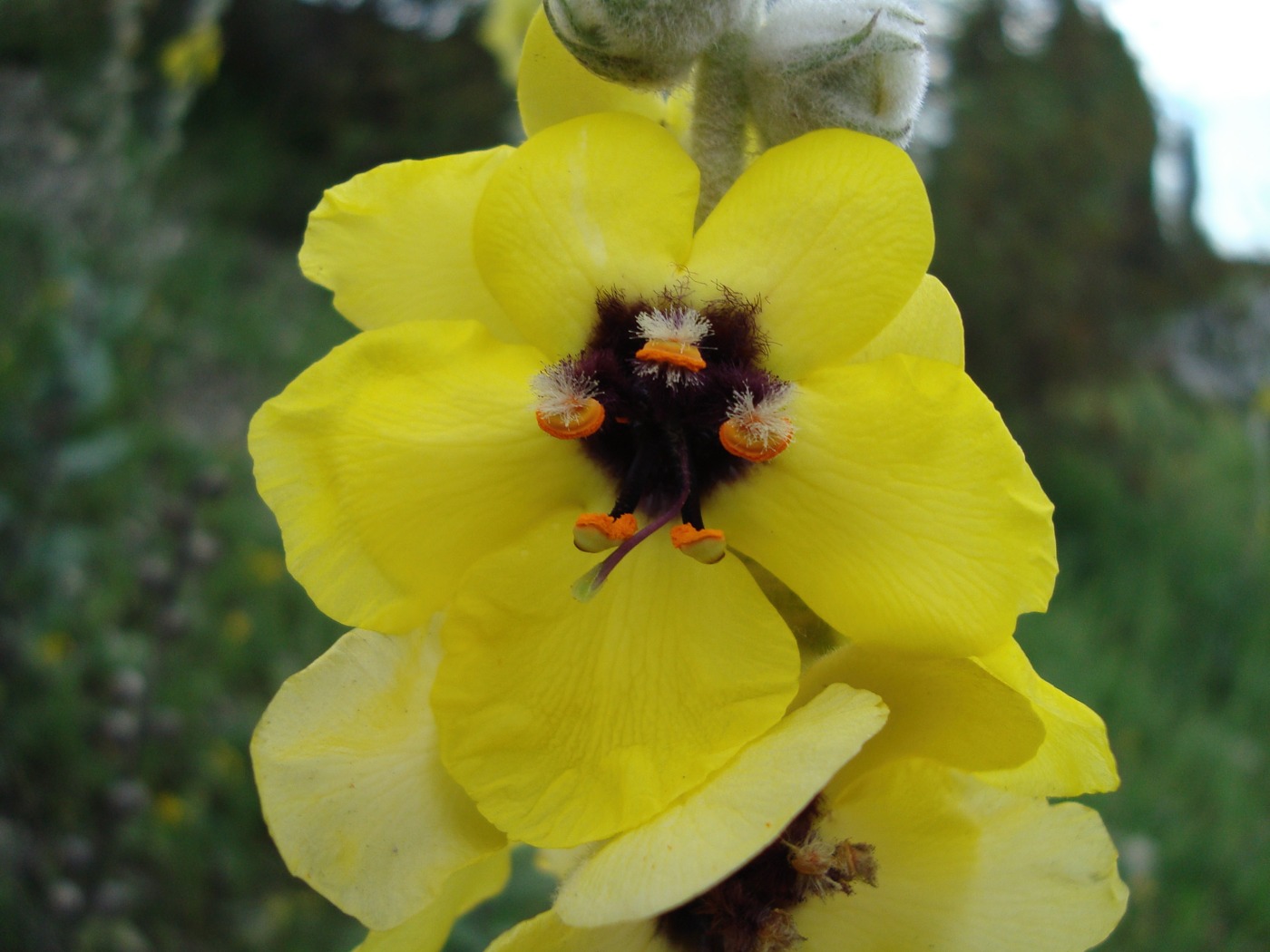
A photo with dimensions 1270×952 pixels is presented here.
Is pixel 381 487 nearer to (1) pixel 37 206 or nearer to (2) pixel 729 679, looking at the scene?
(2) pixel 729 679

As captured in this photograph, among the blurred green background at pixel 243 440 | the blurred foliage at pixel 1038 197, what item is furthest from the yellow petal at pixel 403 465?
the blurred foliage at pixel 1038 197

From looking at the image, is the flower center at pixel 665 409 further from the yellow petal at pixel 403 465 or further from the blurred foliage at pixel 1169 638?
the blurred foliage at pixel 1169 638

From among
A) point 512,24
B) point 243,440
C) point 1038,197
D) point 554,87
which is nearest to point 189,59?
point 243,440

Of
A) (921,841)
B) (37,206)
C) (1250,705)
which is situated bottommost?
(1250,705)

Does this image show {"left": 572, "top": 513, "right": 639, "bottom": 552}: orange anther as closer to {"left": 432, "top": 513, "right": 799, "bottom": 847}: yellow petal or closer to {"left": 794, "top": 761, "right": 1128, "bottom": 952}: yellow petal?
{"left": 432, "top": 513, "right": 799, "bottom": 847}: yellow petal

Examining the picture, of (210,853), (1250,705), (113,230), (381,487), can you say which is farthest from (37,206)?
(1250,705)

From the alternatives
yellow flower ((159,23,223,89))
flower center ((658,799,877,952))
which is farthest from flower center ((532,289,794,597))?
yellow flower ((159,23,223,89))
